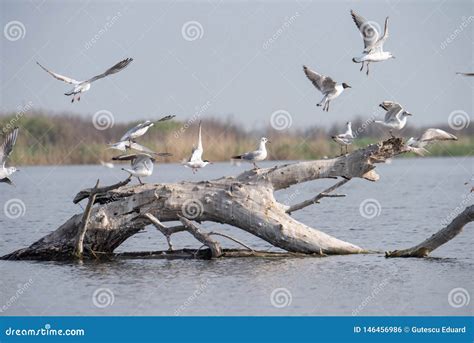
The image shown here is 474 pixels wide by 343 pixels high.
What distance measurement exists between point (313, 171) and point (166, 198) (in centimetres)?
231

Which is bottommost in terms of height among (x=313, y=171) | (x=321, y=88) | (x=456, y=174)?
(x=456, y=174)

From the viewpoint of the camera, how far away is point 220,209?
15.0 meters

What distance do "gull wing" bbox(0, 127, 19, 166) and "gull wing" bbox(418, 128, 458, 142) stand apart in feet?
20.2

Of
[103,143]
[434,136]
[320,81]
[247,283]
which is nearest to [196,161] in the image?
[320,81]

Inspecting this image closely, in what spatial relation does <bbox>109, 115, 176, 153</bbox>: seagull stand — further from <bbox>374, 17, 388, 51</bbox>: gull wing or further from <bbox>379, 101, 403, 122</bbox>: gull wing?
<bbox>374, 17, 388, 51</bbox>: gull wing

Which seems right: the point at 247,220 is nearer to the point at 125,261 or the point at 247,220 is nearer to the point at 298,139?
the point at 125,261

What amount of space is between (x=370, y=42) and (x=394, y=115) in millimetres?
1380

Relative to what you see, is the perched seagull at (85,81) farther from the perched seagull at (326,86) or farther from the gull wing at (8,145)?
the perched seagull at (326,86)

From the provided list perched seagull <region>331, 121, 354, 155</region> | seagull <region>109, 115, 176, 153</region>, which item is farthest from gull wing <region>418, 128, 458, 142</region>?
seagull <region>109, 115, 176, 153</region>

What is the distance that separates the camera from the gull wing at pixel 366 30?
15766mm

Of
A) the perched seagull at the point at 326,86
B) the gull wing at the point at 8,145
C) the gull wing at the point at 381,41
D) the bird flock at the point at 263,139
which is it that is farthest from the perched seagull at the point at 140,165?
the gull wing at the point at 381,41

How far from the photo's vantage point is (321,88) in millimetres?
16391

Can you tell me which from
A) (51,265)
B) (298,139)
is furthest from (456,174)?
(51,265)

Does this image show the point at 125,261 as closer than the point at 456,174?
Yes
